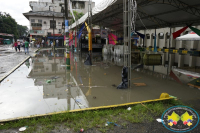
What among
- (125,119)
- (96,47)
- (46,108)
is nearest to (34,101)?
(46,108)

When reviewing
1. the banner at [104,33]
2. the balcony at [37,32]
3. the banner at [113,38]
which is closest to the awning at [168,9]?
the banner at [113,38]

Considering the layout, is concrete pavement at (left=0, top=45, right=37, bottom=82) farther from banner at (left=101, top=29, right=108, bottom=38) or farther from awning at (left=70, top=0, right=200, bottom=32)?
banner at (left=101, top=29, right=108, bottom=38)

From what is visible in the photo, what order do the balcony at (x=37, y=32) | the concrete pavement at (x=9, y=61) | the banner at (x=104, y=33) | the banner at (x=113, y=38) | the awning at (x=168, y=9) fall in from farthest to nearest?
the balcony at (x=37, y=32), the banner at (x=113, y=38), the banner at (x=104, y=33), the concrete pavement at (x=9, y=61), the awning at (x=168, y=9)

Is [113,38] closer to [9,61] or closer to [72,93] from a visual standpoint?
[9,61]

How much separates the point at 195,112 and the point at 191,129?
1060mm

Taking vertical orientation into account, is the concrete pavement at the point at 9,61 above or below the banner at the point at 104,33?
below

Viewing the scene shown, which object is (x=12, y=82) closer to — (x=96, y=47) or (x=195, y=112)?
(x=195, y=112)

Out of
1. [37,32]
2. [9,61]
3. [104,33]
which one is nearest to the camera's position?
[9,61]

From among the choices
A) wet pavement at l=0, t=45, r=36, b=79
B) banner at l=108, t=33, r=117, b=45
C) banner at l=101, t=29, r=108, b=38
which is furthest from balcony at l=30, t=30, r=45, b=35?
banner at l=101, t=29, r=108, b=38

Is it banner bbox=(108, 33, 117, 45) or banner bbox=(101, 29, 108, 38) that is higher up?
banner bbox=(101, 29, 108, 38)

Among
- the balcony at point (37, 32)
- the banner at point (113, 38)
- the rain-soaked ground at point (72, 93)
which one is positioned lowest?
the rain-soaked ground at point (72, 93)

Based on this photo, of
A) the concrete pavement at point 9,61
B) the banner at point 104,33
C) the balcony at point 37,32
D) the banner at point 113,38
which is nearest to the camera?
the concrete pavement at point 9,61

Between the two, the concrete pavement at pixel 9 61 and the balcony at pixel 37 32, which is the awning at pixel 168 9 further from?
the balcony at pixel 37 32

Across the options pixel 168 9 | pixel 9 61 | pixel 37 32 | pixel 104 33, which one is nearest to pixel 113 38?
pixel 104 33
